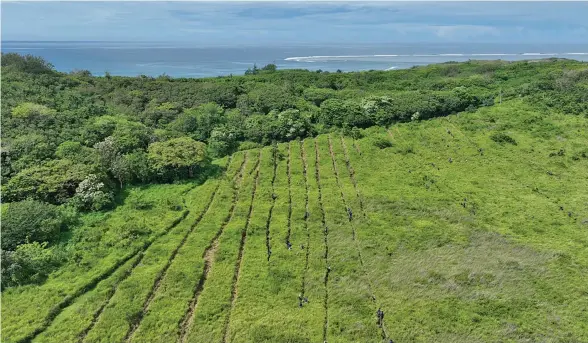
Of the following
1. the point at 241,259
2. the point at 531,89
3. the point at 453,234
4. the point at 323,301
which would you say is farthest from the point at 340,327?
the point at 531,89

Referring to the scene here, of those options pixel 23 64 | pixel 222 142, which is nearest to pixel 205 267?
pixel 222 142

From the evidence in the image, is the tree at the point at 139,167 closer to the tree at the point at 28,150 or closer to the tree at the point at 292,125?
the tree at the point at 28,150

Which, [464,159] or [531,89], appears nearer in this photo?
[464,159]

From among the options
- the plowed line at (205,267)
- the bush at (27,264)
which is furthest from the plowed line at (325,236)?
the bush at (27,264)

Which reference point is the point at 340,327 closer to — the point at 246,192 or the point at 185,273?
the point at 185,273

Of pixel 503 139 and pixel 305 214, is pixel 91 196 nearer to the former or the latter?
pixel 305 214

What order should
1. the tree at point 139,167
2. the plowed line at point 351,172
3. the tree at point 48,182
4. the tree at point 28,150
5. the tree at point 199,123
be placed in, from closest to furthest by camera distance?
the tree at point 48,182
the tree at point 28,150
the plowed line at point 351,172
the tree at point 139,167
the tree at point 199,123
